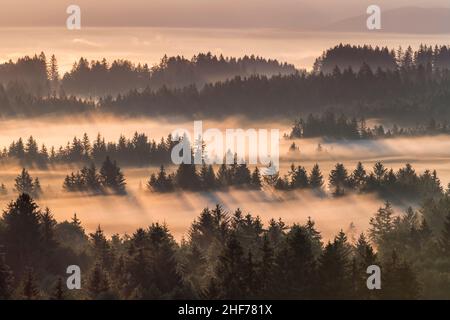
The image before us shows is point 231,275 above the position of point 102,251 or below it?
above

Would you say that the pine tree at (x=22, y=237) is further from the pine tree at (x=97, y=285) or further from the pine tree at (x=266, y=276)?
the pine tree at (x=266, y=276)

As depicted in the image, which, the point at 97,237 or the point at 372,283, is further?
the point at 97,237

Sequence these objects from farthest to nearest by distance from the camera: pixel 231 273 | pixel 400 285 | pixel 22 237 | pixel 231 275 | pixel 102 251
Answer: pixel 102 251 < pixel 22 237 < pixel 231 273 < pixel 231 275 < pixel 400 285

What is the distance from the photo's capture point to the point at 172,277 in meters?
126

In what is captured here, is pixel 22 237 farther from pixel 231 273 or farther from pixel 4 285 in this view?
pixel 231 273

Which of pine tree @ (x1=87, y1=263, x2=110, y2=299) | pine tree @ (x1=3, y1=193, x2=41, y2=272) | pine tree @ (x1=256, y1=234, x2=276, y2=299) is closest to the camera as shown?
pine tree @ (x1=256, y1=234, x2=276, y2=299)


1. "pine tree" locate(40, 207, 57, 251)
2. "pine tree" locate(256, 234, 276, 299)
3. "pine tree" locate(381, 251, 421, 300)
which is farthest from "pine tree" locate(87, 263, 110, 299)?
"pine tree" locate(40, 207, 57, 251)

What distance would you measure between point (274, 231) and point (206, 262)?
2150cm

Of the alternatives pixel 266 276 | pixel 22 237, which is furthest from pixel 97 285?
pixel 22 237

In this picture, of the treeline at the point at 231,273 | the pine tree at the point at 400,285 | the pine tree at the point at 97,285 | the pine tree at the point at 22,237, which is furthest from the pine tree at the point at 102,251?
the pine tree at the point at 400,285

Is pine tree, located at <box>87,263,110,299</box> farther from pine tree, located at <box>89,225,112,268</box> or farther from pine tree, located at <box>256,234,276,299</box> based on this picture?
pine tree, located at <box>89,225,112,268</box>

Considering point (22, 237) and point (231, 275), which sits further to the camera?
point (22, 237)
